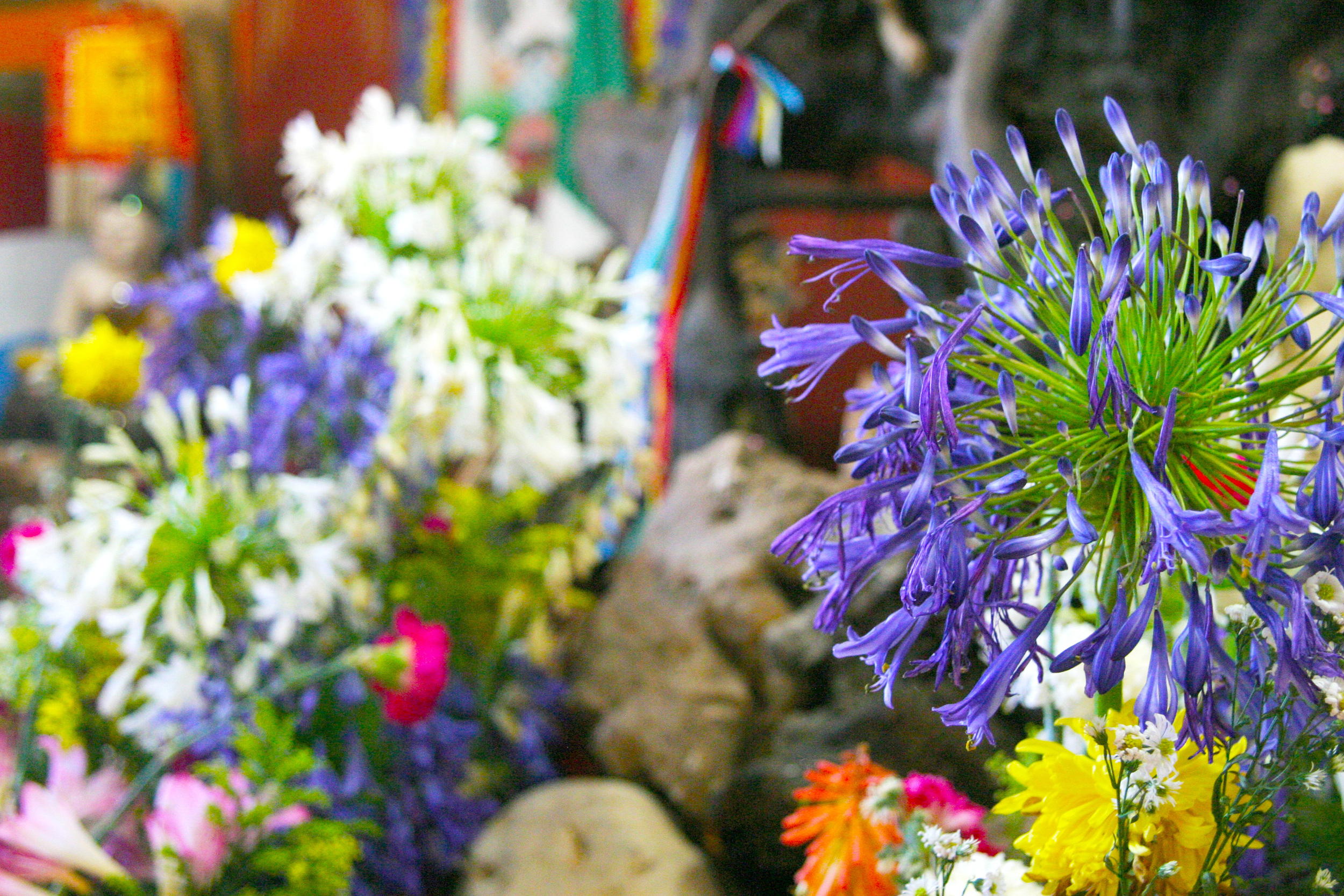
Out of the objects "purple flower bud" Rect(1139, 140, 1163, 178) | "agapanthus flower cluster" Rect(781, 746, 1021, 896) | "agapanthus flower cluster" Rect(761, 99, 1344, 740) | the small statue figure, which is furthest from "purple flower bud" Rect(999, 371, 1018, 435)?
the small statue figure

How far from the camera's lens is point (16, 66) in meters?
2.27

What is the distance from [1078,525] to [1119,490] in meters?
0.04

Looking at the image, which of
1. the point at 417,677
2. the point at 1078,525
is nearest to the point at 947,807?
the point at 1078,525

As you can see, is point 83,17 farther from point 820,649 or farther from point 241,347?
point 820,649

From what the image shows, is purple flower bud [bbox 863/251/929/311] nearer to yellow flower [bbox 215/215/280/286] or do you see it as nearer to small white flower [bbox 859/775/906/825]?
small white flower [bbox 859/775/906/825]

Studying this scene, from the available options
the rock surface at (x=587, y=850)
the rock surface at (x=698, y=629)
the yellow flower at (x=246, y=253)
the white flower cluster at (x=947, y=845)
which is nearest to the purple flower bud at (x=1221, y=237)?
the white flower cluster at (x=947, y=845)

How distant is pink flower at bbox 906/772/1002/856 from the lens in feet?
1.69

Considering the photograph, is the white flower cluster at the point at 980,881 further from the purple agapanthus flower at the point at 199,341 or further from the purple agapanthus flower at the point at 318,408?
the purple agapanthus flower at the point at 199,341

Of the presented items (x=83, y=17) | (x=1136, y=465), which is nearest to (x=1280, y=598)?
(x=1136, y=465)

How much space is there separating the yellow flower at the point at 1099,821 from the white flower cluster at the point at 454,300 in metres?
0.56

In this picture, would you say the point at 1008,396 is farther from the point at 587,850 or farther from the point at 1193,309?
the point at 587,850

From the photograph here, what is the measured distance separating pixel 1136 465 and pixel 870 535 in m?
0.11

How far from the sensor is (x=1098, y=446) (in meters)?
0.37

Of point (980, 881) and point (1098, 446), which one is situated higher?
point (1098, 446)
